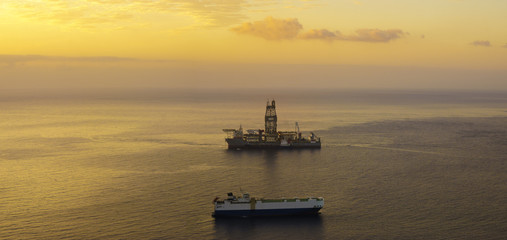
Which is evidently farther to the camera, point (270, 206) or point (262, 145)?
point (262, 145)

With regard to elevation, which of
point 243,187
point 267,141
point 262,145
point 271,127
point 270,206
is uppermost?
point 271,127

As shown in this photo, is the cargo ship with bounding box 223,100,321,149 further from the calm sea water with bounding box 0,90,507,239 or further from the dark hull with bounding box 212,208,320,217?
the dark hull with bounding box 212,208,320,217

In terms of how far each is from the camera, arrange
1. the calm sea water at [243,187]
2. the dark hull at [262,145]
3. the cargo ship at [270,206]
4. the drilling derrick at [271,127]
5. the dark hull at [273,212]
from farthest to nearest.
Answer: the drilling derrick at [271,127] < the dark hull at [262,145] < the dark hull at [273,212] < the cargo ship at [270,206] < the calm sea water at [243,187]

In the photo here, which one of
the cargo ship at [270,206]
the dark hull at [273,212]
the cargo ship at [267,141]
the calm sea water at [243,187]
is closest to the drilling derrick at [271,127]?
the cargo ship at [267,141]

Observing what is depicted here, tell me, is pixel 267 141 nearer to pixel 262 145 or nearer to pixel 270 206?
pixel 262 145

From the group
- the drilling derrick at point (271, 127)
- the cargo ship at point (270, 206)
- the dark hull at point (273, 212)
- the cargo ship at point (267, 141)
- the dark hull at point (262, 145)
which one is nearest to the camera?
the cargo ship at point (270, 206)

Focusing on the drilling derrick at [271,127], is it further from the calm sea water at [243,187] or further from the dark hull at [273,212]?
the dark hull at [273,212]

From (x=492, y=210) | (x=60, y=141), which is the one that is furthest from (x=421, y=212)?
(x=60, y=141)

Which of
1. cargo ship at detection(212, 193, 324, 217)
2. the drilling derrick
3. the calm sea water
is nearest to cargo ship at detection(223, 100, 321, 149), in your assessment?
the drilling derrick

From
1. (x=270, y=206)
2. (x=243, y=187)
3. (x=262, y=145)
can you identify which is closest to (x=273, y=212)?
(x=270, y=206)

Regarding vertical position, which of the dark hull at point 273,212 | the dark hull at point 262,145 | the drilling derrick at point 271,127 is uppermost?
the drilling derrick at point 271,127
